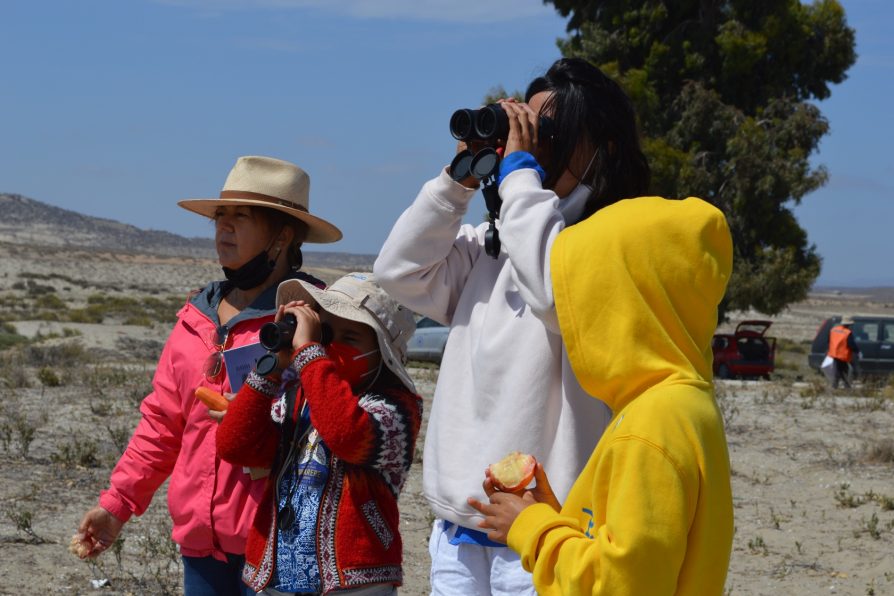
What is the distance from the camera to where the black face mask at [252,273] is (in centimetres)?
370

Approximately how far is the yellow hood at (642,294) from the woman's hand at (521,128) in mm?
451

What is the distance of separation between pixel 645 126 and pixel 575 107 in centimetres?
2444

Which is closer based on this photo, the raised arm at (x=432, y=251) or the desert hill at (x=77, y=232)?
the raised arm at (x=432, y=251)

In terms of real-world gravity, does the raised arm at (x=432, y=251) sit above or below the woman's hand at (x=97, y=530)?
above

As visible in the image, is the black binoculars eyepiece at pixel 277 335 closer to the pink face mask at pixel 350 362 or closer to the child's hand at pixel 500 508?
the pink face mask at pixel 350 362

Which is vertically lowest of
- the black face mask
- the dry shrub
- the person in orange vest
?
the dry shrub

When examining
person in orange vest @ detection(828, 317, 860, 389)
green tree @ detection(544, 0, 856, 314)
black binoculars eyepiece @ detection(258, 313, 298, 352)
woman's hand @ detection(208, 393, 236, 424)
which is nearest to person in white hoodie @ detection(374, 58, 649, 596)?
black binoculars eyepiece @ detection(258, 313, 298, 352)

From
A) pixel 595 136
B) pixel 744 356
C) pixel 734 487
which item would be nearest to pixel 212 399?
pixel 595 136

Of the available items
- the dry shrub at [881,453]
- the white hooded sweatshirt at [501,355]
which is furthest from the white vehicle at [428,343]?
the white hooded sweatshirt at [501,355]

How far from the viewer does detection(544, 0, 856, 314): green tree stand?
25359 mm

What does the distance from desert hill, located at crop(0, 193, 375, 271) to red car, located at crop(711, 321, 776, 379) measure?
10651 cm

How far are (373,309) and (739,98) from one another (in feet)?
85.3

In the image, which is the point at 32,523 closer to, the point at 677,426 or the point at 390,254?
the point at 390,254

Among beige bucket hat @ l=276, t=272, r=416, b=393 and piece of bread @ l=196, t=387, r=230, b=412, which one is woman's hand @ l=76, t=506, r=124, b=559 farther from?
beige bucket hat @ l=276, t=272, r=416, b=393
